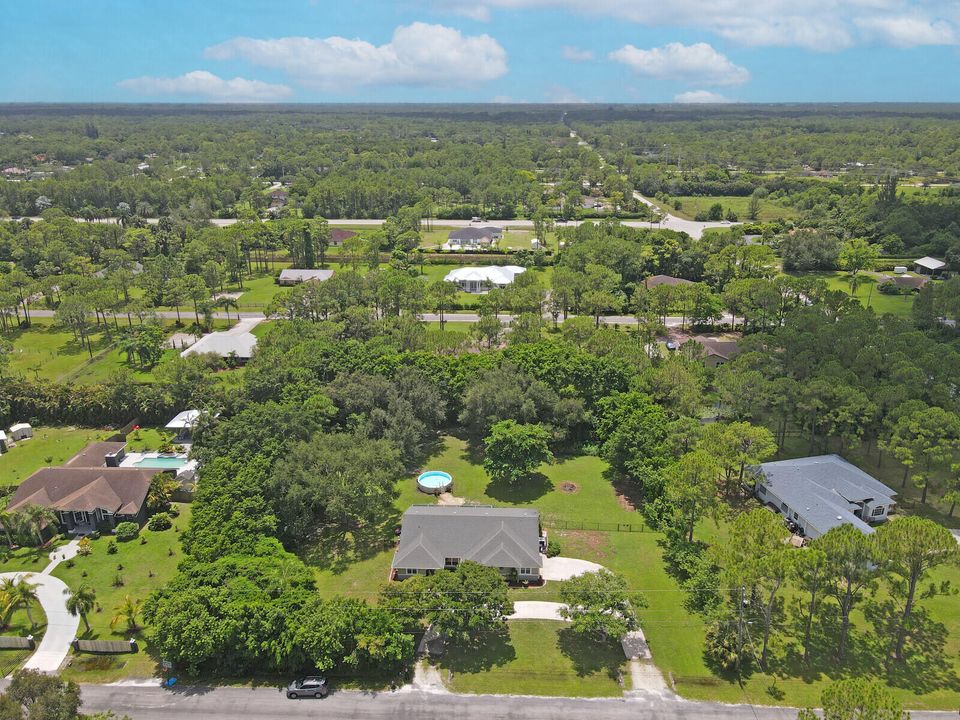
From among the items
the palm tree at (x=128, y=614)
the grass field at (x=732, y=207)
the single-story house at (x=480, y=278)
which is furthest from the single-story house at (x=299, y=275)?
the grass field at (x=732, y=207)

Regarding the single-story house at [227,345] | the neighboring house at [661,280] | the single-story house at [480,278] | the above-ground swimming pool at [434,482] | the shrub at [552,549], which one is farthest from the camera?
the single-story house at [480,278]

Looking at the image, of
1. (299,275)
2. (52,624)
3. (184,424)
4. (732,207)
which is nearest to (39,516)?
(52,624)

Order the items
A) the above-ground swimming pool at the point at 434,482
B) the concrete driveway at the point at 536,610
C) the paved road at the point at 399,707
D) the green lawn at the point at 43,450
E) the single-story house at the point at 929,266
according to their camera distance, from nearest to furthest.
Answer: the paved road at the point at 399,707 < the concrete driveway at the point at 536,610 < the above-ground swimming pool at the point at 434,482 < the green lawn at the point at 43,450 < the single-story house at the point at 929,266

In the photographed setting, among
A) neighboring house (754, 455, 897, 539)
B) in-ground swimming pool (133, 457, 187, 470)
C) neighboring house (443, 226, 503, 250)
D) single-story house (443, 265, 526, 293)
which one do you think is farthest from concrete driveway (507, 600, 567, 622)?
neighboring house (443, 226, 503, 250)

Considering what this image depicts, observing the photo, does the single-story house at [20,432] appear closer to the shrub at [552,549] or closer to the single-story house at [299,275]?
the shrub at [552,549]

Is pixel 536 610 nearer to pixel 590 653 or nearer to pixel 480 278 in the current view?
pixel 590 653

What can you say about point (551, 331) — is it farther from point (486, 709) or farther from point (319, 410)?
point (486, 709)
